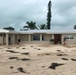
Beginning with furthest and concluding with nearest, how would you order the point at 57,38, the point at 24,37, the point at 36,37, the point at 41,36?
the point at 24,37 < the point at 36,37 < the point at 41,36 < the point at 57,38

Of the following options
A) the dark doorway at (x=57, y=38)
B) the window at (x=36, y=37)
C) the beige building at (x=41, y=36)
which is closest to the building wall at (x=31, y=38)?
the beige building at (x=41, y=36)

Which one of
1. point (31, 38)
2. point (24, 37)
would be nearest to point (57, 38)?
point (31, 38)

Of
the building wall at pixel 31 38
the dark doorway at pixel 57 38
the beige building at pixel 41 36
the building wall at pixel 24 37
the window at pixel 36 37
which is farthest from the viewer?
the building wall at pixel 24 37

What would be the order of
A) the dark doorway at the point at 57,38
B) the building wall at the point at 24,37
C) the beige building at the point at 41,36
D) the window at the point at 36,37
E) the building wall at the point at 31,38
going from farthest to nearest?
the building wall at the point at 24,37, the window at the point at 36,37, the building wall at the point at 31,38, the dark doorway at the point at 57,38, the beige building at the point at 41,36

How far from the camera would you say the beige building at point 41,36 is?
43188 mm

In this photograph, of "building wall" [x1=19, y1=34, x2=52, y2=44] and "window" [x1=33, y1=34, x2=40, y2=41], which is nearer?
"building wall" [x1=19, y1=34, x2=52, y2=44]

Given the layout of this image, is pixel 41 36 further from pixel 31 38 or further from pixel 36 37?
pixel 31 38

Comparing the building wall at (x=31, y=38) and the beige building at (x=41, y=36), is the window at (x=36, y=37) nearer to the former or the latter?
the beige building at (x=41, y=36)

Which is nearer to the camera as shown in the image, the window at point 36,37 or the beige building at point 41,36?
the beige building at point 41,36

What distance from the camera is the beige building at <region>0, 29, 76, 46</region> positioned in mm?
43188

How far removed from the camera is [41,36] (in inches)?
1757

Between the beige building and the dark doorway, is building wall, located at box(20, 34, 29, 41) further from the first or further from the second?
the dark doorway

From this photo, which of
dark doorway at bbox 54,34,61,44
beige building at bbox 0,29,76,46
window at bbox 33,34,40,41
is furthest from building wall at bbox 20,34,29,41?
dark doorway at bbox 54,34,61,44

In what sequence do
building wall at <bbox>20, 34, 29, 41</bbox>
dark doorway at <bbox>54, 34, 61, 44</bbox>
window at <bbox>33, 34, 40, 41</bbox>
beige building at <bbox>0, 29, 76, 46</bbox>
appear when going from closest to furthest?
beige building at <bbox>0, 29, 76, 46</bbox>
dark doorway at <bbox>54, 34, 61, 44</bbox>
window at <bbox>33, 34, 40, 41</bbox>
building wall at <bbox>20, 34, 29, 41</bbox>
